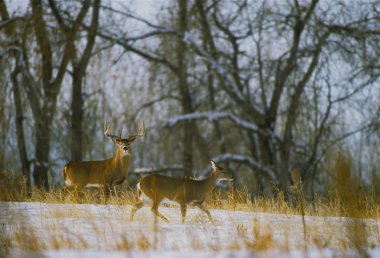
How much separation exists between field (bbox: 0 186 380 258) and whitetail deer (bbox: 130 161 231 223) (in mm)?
151

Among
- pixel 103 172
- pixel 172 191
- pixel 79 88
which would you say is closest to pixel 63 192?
pixel 103 172

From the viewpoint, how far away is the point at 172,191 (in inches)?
373

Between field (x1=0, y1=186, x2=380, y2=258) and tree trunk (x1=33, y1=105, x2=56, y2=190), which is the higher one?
tree trunk (x1=33, y1=105, x2=56, y2=190)

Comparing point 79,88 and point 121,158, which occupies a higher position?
point 79,88

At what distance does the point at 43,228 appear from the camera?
26.6 feet

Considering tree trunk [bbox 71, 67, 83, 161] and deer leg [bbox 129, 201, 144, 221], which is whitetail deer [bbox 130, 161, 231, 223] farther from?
tree trunk [bbox 71, 67, 83, 161]

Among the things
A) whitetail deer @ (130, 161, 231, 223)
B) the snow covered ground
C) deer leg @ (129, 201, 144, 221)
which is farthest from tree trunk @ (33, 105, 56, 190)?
the snow covered ground

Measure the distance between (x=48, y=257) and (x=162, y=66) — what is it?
65.2ft

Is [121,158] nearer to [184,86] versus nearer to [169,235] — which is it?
[169,235]

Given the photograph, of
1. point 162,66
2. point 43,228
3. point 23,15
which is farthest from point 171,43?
point 43,228

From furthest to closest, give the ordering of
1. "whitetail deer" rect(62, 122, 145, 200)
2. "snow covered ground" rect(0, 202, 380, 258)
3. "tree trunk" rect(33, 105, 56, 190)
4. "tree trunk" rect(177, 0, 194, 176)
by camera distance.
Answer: "tree trunk" rect(177, 0, 194, 176)
"tree trunk" rect(33, 105, 56, 190)
"whitetail deer" rect(62, 122, 145, 200)
"snow covered ground" rect(0, 202, 380, 258)

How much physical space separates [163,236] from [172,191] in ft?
5.74

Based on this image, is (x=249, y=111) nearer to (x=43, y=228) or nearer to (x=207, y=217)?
(x=207, y=217)

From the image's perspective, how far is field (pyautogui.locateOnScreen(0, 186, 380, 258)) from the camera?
6.94m
